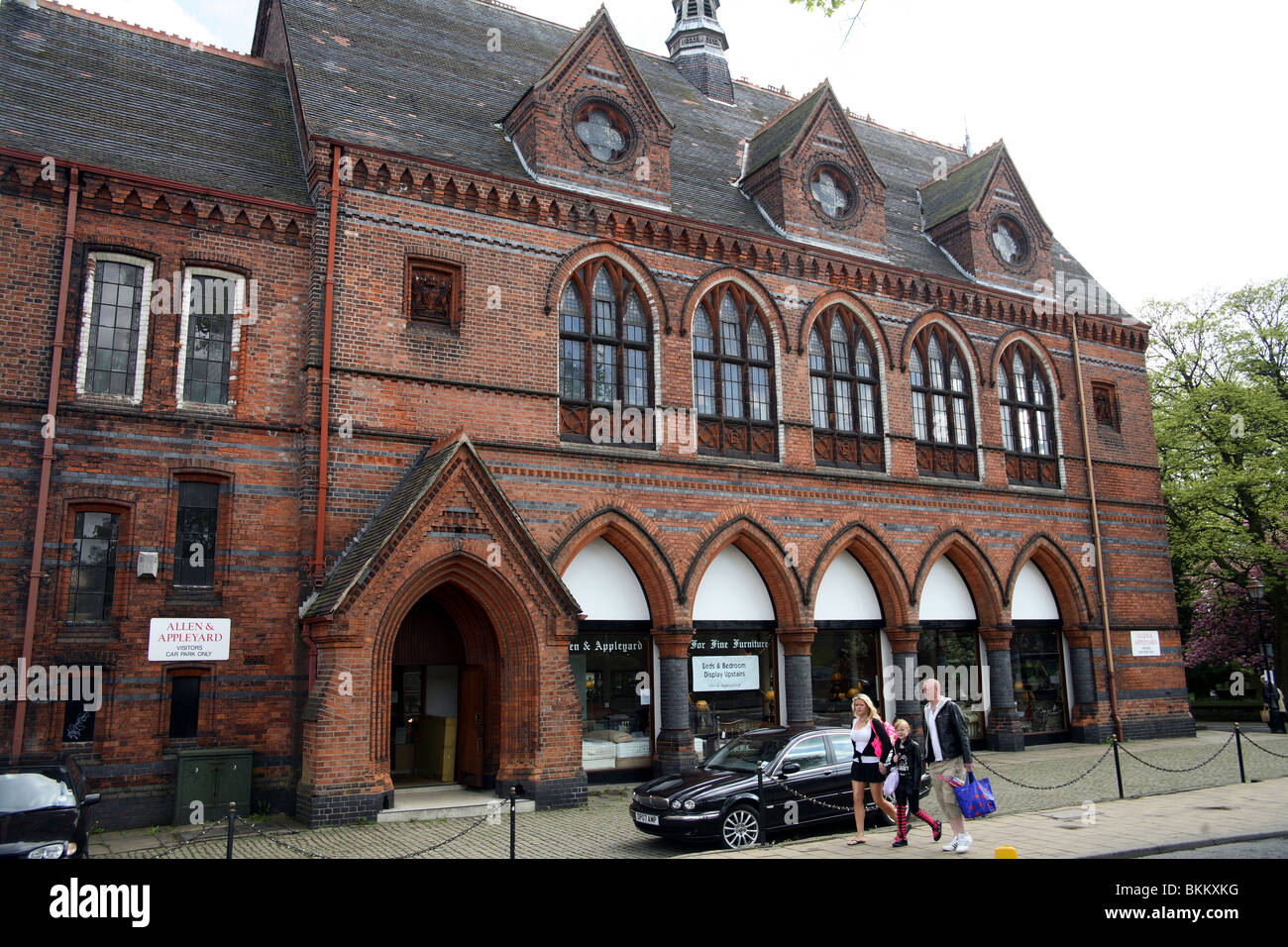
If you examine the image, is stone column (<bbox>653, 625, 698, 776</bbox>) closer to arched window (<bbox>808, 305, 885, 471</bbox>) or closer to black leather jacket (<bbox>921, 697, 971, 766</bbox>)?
arched window (<bbox>808, 305, 885, 471</bbox>)

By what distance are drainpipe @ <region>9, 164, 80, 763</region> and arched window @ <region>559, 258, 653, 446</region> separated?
7.78 m

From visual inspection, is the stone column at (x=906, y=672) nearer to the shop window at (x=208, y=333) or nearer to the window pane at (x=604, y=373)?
the window pane at (x=604, y=373)

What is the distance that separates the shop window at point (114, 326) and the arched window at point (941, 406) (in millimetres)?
15457

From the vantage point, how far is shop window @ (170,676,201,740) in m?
13.8

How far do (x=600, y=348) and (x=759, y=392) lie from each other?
365cm

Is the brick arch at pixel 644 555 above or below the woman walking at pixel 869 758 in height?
above

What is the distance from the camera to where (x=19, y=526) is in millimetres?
13289

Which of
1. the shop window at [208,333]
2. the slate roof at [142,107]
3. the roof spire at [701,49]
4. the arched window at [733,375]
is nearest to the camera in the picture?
the shop window at [208,333]

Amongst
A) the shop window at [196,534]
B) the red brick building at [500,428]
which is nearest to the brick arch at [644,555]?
the red brick building at [500,428]

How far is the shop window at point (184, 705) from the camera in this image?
13789mm

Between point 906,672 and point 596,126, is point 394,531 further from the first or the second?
point 906,672

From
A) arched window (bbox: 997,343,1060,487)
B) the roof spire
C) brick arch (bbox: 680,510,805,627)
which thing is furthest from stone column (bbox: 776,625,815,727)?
the roof spire
